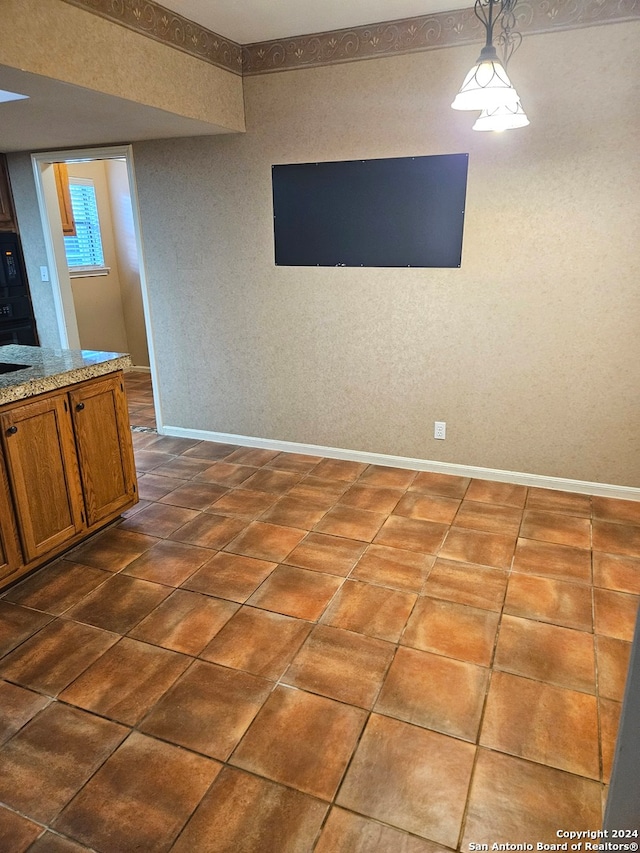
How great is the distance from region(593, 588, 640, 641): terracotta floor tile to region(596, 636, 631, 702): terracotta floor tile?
0.05m

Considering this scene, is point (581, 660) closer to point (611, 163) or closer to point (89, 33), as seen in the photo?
point (611, 163)

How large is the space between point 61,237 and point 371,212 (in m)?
2.77

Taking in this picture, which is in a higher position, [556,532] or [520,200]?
[520,200]

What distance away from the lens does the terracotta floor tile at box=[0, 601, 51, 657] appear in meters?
2.29

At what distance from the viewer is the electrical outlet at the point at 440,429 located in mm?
3779

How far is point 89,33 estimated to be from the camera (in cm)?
253

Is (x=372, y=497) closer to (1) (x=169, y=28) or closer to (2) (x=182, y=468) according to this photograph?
(2) (x=182, y=468)

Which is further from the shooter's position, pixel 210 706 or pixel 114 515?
pixel 114 515

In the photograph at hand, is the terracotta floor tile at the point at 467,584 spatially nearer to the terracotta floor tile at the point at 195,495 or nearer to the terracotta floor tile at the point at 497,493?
the terracotta floor tile at the point at 497,493

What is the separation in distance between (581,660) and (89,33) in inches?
130

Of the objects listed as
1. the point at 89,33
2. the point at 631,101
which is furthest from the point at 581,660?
the point at 89,33

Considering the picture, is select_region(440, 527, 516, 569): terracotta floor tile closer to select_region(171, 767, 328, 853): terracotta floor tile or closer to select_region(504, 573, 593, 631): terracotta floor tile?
select_region(504, 573, 593, 631): terracotta floor tile

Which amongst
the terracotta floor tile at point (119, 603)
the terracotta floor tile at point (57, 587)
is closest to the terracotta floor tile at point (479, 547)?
the terracotta floor tile at point (119, 603)

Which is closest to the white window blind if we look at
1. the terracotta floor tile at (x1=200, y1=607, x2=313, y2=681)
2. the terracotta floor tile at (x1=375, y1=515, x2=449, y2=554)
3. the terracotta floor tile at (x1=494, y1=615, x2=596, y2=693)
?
the terracotta floor tile at (x1=375, y1=515, x2=449, y2=554)
